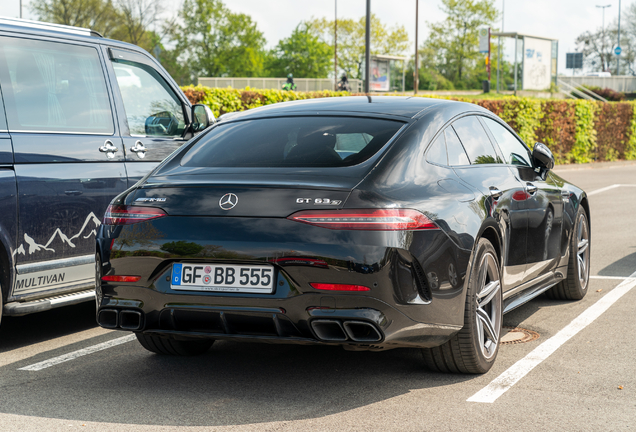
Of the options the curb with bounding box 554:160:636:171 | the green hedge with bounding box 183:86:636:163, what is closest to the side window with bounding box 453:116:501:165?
the green hedge with bounding box 183:86:636:163

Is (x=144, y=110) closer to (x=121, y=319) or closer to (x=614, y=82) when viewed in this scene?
(x=121, y=319)

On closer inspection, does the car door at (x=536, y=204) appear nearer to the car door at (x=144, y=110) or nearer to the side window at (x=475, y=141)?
the side window at (x=475, y=141)

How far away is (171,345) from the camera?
488 centimetres

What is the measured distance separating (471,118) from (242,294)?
213 centimetres

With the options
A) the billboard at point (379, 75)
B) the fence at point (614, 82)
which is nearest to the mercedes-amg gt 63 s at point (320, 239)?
the billboard at point (379, 75)

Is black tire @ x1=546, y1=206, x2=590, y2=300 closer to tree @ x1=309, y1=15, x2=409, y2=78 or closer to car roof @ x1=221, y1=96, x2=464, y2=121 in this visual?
car roof @ x1=221, y1=96, x2=464, y2=121

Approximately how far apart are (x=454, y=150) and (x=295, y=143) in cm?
96

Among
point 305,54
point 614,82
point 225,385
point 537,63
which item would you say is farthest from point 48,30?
point 305,54

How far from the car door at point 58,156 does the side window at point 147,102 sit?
0.23 meters

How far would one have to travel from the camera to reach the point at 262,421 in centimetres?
373

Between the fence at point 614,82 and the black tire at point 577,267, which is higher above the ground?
the fence at point 614,82

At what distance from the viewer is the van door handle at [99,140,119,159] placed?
18.7 ft

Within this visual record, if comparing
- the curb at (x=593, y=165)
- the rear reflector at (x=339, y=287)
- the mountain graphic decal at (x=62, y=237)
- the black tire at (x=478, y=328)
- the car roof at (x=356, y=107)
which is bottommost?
the curb at (x=593, y=165)

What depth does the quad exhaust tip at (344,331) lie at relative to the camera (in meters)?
3.72
